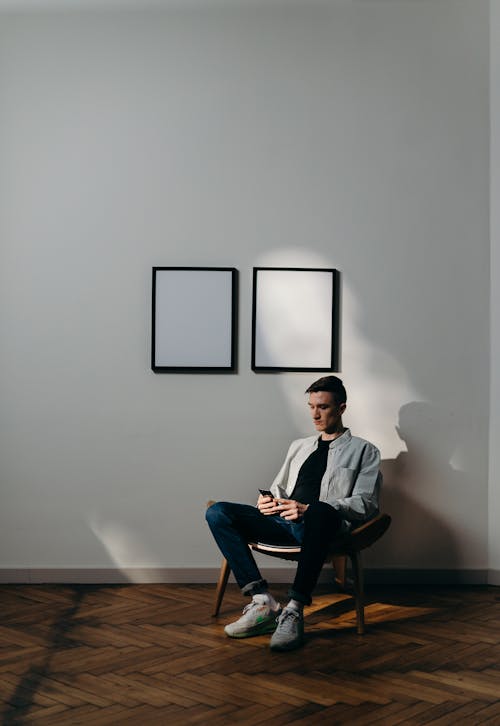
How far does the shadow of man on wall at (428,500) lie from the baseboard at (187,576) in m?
0.02

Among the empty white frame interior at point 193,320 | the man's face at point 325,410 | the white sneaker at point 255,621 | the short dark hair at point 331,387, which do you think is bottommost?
the white sneaker at point 255,621

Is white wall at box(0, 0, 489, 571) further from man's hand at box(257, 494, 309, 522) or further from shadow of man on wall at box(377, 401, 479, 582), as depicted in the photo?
man's hand at box(257, 494, 309, 522)

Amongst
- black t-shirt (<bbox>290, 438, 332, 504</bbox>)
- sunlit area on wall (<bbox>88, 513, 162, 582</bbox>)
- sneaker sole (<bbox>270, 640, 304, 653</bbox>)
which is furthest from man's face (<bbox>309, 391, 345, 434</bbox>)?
sunlit area on wall (<bbox>88, 513, 162, 582</bbox>)

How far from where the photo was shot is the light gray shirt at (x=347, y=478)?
4164 millimetres

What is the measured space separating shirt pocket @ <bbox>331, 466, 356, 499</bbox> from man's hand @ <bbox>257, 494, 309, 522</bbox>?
232 mm

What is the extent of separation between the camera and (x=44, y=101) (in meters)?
5.12

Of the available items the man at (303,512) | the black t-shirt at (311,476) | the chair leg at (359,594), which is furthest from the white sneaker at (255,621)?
the black t-shirt at (311,476)

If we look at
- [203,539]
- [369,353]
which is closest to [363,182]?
[369,353]

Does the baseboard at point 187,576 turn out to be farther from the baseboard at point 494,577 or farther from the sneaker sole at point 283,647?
the sneaker sole at point 283,647

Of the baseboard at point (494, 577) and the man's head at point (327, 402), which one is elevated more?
the man's head at point (327, 402)

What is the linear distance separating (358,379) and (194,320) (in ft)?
3.44

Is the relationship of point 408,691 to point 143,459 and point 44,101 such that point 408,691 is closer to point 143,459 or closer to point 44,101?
point 143,459

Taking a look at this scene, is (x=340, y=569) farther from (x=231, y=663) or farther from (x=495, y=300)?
(x=495, y=300)

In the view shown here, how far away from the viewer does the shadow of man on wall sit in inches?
199
